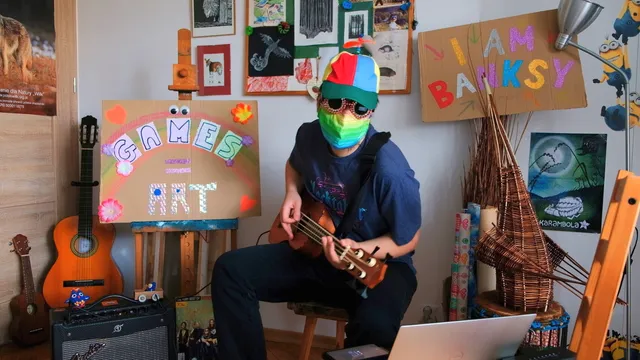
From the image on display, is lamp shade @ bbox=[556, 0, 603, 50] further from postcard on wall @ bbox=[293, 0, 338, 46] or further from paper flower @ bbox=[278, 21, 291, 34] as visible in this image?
paper flower @ bbox=[278, 21, 291, 34]

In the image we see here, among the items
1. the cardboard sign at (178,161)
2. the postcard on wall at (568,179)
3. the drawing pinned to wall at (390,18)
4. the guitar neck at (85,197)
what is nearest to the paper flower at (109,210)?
the cardboard sign at (178,161)

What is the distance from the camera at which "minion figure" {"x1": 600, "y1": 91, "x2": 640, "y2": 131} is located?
187 centimetres

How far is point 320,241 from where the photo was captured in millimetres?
1605

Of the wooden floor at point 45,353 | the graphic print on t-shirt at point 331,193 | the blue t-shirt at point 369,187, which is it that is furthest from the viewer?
the wooden floor at point 45,353

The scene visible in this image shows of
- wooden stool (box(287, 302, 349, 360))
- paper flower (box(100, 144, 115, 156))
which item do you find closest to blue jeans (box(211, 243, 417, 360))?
wooden stool (box(287, 302, 349, 360))

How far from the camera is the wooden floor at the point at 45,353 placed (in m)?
2.24

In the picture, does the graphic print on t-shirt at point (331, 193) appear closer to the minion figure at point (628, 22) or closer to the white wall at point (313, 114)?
the white wall at point (313, 114)

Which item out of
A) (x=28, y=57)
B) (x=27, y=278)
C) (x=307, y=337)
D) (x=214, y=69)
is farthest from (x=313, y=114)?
(x=27, y=278)

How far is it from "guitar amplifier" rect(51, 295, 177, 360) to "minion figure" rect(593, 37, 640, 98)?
6.19ft

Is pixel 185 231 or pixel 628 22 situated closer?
pixel 628 22

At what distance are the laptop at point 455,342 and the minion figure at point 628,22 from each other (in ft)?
4.36

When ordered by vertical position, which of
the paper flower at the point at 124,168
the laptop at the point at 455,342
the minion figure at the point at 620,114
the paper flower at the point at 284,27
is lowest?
the laptop at the point at 455,342

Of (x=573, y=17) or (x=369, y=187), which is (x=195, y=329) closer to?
(x=369, y=187)

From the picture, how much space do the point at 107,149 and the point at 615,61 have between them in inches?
78.3
